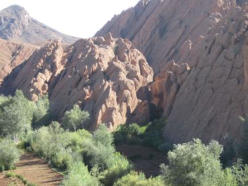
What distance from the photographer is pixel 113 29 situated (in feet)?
405

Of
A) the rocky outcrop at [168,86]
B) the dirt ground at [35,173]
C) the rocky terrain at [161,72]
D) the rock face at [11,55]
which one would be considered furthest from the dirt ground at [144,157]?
the rock face at [11,55]

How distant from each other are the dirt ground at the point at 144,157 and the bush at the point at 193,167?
18097 millimetres

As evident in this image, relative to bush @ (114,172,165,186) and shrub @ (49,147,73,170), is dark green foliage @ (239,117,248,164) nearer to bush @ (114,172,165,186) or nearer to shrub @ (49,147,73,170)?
bush @ (114,172,165,186)

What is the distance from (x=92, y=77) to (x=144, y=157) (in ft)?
98.2

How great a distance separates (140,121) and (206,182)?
43.9 meters

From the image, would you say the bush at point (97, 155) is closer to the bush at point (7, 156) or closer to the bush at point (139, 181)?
the bush at point (7, 156)

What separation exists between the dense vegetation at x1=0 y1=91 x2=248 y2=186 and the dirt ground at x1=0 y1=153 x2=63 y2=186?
102 cm

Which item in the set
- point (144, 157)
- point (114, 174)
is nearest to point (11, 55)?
point (144, 157)

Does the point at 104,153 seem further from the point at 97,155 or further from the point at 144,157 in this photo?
the point at 144,157

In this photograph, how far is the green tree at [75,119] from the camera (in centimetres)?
6512

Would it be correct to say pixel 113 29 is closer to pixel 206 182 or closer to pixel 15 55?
pixel 15 55

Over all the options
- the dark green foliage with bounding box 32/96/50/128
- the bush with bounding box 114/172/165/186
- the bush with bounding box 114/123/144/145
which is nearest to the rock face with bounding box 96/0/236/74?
the bush with bounding box 114/123/144/145

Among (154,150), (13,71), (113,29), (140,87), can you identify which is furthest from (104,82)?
(113,29)

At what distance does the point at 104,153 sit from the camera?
4309 cm
